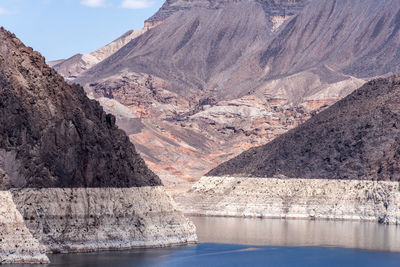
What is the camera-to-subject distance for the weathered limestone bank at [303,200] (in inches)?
5344

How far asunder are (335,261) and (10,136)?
1170 inches

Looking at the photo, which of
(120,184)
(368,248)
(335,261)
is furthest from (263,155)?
(120,184)

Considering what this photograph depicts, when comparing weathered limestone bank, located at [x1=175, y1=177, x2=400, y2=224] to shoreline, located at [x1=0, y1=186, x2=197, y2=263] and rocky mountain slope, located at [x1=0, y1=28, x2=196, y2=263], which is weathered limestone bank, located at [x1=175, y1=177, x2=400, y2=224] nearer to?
shoreline, located at [x1=0, y1=186, x2=197, y2=263]

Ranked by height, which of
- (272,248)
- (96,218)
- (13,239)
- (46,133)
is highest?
(46,133)

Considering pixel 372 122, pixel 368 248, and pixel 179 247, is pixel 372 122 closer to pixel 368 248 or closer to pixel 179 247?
pixel 368 248

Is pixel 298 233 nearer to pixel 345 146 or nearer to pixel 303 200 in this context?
pixel 303 200

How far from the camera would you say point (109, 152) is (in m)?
77.8

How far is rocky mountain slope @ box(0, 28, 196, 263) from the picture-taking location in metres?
68.4

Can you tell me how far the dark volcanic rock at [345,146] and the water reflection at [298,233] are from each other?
12.8 m

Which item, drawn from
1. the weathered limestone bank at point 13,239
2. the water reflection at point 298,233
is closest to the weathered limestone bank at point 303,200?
the water reflection at point 298,233

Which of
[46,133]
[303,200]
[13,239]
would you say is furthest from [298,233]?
[13,239]

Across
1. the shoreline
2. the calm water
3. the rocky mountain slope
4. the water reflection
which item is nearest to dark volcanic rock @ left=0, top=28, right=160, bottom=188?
the rocky mountain slope

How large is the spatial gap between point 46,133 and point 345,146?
84.2m

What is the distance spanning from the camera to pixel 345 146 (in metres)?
150
